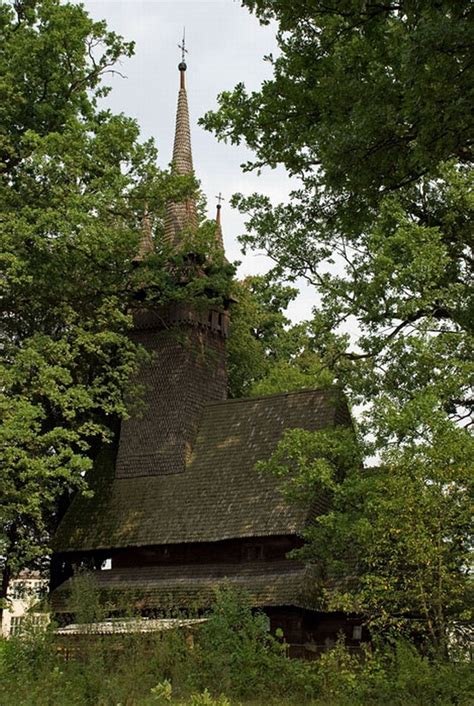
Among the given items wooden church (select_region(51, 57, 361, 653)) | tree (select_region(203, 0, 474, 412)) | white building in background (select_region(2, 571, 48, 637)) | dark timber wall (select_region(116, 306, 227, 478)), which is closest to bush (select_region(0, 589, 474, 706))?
white building in background (select_region(2, 571, 48, 637))

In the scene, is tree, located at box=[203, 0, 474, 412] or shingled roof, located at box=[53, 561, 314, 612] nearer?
tree, located at box=[203, 0, 474, 412]

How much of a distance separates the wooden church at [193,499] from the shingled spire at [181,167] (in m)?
0.07

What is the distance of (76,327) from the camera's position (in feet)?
95.5

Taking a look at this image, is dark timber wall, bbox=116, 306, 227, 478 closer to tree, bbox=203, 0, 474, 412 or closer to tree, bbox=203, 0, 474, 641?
tree, bbox=203, 0, 474, 641

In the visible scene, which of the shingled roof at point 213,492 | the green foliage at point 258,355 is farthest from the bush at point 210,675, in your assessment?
the green foliage at point 258,355

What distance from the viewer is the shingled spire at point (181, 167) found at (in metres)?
35.5

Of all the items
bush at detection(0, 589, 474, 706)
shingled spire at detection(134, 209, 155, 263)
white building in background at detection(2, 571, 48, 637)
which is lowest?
bush at detection(0, 589, 474, 706)

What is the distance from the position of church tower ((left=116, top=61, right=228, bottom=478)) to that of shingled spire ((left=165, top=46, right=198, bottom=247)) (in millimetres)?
37

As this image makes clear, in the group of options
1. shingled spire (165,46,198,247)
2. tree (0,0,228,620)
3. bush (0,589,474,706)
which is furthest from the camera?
shingled spire (165,46,198,247)

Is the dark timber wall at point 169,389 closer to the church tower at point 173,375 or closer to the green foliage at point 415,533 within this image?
the church tower at point 173,375

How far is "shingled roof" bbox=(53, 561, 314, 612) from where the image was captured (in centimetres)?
2697

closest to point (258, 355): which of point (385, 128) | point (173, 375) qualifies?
point (173, 375)

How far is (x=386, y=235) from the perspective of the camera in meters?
22.3

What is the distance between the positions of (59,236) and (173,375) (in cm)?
832
